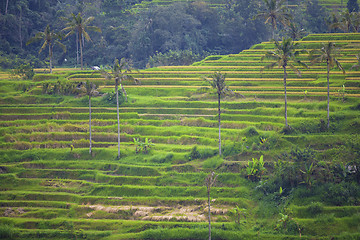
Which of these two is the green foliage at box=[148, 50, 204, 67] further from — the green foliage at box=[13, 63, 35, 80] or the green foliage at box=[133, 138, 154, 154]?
the green foliage at box=[133, 138, 154, 154]

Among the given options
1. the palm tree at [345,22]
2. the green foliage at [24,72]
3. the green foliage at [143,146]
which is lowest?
the green foliage at [143,146]

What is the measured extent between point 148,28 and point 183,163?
43908 millimetres

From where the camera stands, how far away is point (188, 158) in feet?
116

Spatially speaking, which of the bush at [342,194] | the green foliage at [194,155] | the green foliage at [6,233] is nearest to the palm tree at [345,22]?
the green foliage at [194,155]

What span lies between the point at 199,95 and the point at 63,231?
22078mm

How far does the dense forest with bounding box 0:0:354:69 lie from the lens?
2864 inches

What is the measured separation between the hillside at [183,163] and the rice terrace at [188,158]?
9 cm

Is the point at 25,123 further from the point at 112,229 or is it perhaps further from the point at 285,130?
the point at 285,130

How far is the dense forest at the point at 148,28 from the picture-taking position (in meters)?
72.8

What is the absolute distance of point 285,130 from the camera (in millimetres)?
35688

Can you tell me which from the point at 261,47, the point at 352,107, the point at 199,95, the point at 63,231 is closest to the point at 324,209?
the point at 352,107

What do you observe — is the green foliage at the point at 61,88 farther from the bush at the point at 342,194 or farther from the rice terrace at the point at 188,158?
the bush at the point at 342,194

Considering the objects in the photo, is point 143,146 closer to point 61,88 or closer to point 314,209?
point 314,209

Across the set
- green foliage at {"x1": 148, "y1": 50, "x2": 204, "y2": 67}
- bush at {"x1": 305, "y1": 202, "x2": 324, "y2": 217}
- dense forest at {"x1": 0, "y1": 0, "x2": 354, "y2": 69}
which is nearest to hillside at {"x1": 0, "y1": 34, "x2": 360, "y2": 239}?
bush at {"x1": 305, "y1": 202, "x2": 324, "y2": 217}
